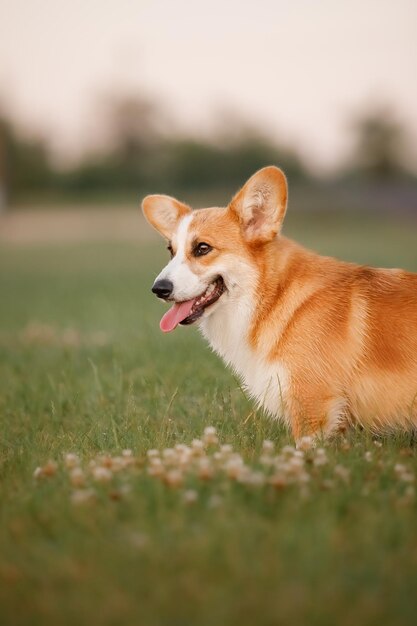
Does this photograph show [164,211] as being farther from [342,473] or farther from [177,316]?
[342,473]

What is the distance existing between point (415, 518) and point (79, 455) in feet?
5.97

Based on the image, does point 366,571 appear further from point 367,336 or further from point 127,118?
point 127,118

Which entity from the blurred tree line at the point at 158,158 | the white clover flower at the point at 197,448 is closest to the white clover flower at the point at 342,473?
the white clover flower at the point at 197,448

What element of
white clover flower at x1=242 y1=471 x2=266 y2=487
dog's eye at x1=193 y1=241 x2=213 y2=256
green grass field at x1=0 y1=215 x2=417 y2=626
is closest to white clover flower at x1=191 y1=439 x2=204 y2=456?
green grass field at x1=0 y1=215 x2=417 y2=626

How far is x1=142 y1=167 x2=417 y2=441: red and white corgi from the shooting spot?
13.0 ft

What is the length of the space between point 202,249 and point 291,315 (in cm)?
66

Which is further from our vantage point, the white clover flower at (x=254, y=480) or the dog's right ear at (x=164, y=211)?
the dog's right ear at (x=164, y=211)

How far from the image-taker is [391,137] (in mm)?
56656

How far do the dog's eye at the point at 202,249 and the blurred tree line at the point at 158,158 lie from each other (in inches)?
1641

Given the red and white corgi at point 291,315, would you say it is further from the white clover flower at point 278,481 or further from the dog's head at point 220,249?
the white clover flower at point 278,481

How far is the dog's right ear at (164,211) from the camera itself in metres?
4.80

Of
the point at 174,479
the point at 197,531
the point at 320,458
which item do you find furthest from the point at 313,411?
the point at 197,531

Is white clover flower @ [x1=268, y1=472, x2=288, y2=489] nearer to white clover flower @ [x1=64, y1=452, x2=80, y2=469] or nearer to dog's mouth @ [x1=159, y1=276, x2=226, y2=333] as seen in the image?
white clover flower @ [x1=64, y1=452, x2=80, y2=469]

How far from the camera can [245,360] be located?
4266 mm
